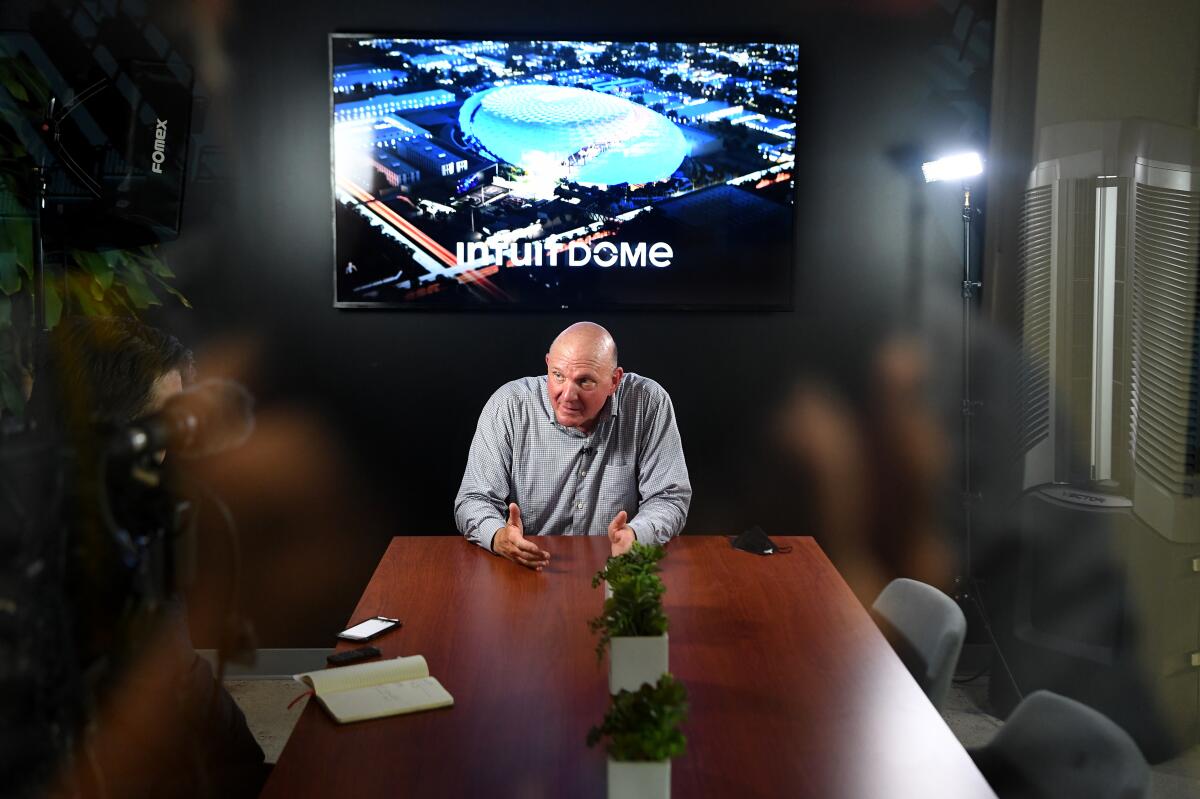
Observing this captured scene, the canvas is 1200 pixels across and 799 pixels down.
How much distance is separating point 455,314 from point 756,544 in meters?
1.72

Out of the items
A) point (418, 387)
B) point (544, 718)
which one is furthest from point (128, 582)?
point (418, 387)

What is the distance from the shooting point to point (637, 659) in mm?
1779

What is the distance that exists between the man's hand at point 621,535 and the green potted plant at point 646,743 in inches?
55.2

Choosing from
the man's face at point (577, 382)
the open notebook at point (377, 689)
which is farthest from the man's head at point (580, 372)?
the open notebook at point (377, 689)

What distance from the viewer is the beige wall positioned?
156 inches

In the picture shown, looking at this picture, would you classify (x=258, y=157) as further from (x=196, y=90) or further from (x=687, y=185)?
(x=687, y=185)

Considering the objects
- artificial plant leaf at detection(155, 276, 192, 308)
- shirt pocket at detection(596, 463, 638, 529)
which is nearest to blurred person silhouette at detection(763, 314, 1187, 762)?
shirt pocket at detection(596, 463, 638, 529)

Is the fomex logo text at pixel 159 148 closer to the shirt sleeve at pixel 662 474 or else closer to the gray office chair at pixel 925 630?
the shirt sleeve at pixel 662 474

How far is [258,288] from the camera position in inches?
161

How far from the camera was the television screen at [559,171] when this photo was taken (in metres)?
3.98

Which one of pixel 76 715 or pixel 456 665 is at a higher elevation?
pixel 76 715

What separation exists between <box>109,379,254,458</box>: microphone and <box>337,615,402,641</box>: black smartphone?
1473 millimetres

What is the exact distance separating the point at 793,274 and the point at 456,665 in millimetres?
2544

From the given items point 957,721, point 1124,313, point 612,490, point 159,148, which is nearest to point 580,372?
point 612,490
